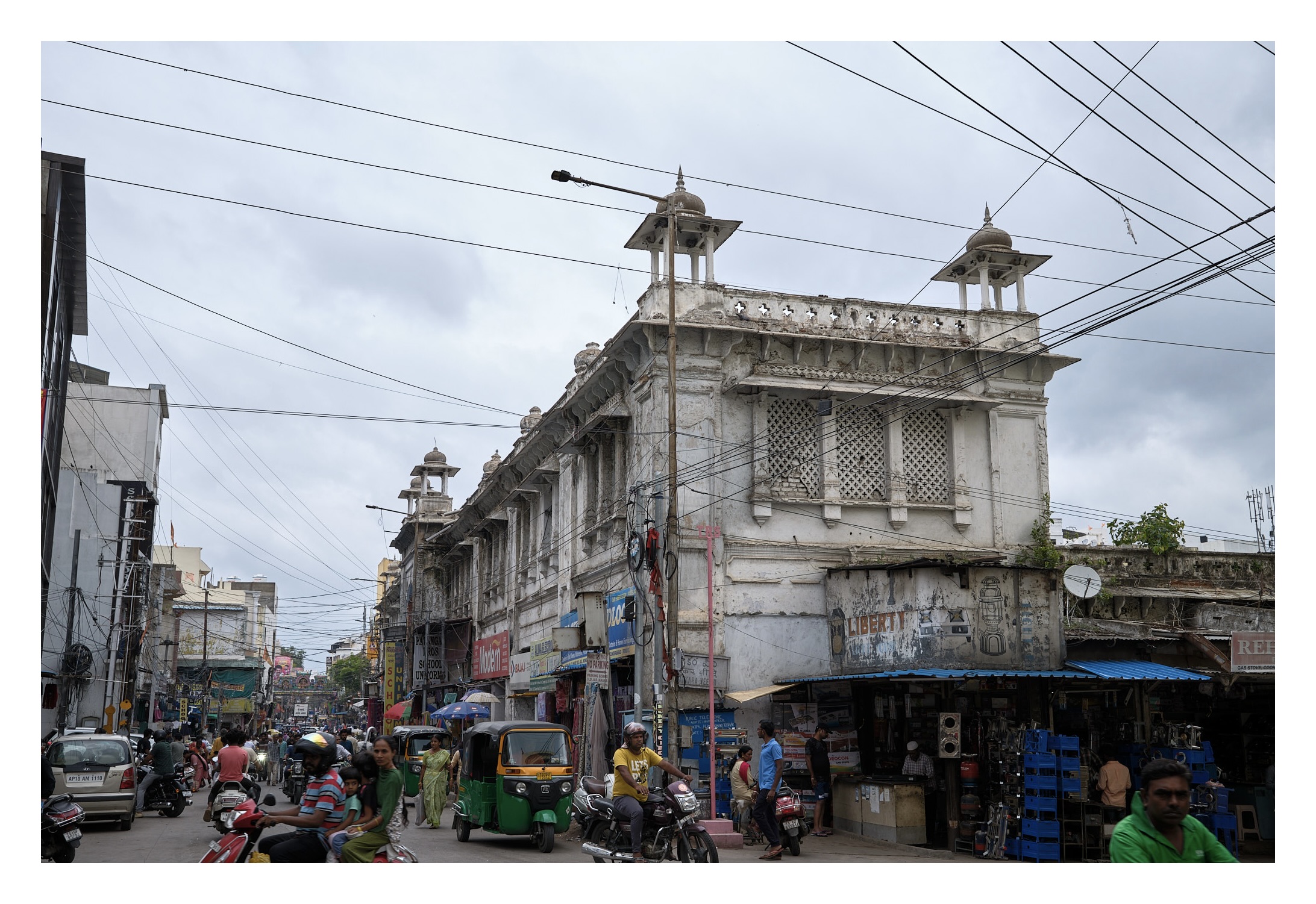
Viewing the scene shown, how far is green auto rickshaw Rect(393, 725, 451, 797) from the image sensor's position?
81.2ft

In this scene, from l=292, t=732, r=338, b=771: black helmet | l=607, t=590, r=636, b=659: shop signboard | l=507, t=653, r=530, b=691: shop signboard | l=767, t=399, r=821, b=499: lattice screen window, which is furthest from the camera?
l=507, t=653, r=530, b=691: shop signboard

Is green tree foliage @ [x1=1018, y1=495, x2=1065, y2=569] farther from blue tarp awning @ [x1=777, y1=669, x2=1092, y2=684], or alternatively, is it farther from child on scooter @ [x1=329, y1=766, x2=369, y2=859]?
child on scooter @ [x1=329, y1=766, x2=369, y2=859]

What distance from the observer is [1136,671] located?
53.9ft

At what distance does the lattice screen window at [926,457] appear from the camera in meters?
22.9

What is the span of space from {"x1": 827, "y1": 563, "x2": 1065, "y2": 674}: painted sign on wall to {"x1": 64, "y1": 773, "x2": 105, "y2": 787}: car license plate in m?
12.1

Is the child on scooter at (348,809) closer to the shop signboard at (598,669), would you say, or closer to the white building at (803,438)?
the shop signboard at (598,669)

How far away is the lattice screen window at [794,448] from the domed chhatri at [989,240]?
5.12 meters

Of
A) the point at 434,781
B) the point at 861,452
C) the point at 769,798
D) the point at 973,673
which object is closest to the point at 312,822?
the point at 769,798

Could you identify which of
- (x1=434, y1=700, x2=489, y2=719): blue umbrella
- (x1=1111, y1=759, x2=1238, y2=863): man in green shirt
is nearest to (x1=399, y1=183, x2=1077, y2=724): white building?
(x1=434, y1=700, x2=489, y2=719): blue umbrella

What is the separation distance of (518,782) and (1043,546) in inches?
484

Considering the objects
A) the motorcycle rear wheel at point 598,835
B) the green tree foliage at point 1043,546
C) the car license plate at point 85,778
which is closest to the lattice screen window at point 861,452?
the green tree foliage at point 1043,546

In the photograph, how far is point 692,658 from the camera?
67.0 feet

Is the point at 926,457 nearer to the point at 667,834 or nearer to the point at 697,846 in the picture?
the point at 697,846

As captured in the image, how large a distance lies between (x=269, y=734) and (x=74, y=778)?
738 inches
